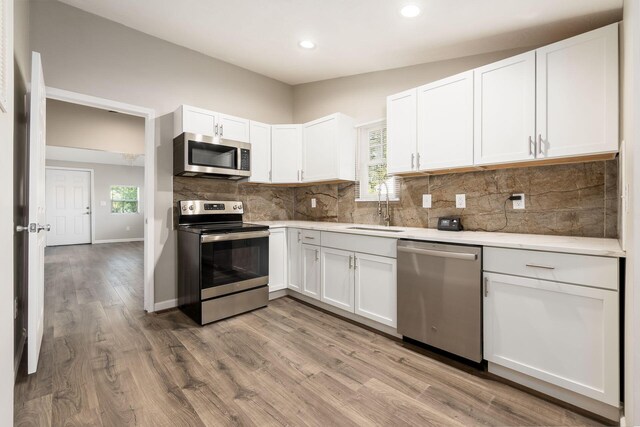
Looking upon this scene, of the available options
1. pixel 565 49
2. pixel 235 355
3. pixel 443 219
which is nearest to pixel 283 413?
pixel 235 355

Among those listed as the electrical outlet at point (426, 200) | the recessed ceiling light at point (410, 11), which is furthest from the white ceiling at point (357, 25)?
the electrical outlet at point (426, 200)

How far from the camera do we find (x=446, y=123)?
7.95 ft

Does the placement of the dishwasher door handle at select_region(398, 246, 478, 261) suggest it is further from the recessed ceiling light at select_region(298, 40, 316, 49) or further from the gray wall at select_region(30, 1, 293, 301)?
the gray wall at select_region(30, 1, 293, 301)

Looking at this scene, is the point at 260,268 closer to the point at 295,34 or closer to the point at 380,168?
the point at 380,168

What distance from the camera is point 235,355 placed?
2211mm

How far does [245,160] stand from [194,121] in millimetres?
635

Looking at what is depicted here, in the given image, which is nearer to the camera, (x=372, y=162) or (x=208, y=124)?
(x=208, y=124)

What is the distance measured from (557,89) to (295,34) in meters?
A: 2.15

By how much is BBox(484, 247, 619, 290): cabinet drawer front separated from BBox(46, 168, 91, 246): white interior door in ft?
33.3

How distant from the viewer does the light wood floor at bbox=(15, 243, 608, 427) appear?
158 cm

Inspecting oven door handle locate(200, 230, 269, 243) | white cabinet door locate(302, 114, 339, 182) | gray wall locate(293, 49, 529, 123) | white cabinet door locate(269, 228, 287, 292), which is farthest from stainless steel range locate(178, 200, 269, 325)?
gray wall locate(293, 49, 529, 123)

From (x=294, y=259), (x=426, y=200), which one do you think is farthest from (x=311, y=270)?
(x=426, y=200)

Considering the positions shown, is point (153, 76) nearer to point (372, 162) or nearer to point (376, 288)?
point (372, 162)

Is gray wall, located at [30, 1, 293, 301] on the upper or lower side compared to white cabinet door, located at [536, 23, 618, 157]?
upper
